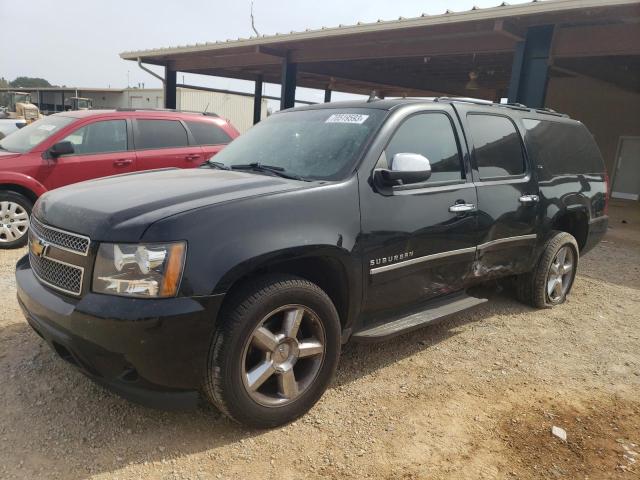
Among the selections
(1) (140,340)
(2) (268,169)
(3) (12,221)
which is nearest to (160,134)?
(3) (12,221)

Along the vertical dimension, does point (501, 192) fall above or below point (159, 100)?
below

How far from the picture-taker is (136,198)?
269cm

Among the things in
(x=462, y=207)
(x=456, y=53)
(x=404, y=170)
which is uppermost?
(x=456, y=53)

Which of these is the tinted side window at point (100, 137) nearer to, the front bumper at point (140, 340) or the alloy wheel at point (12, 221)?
the alloy wheel at point (12, 221)

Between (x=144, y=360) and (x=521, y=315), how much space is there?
3.61m

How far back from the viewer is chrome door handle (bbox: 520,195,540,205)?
4.28 metres

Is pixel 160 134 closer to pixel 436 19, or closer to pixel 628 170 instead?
pixel 436 19

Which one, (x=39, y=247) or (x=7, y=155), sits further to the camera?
(x=7, y=155)

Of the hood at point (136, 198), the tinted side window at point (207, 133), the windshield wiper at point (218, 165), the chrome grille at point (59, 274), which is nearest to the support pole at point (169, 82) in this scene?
the tinted side window at point (207, 133)

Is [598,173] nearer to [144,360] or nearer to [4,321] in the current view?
[144,360]

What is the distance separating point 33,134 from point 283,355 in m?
5.71

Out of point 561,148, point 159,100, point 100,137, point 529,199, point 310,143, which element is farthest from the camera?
point 159,100

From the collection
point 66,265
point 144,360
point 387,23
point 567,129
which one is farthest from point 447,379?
point 387,23

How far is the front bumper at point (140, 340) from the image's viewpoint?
7.56 feet
